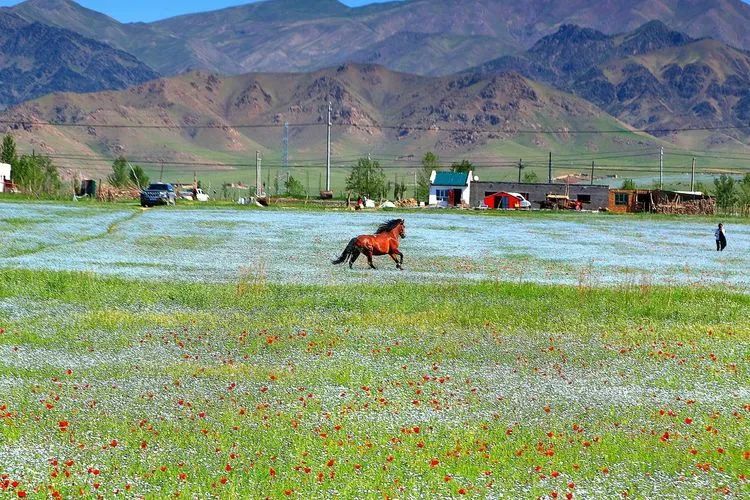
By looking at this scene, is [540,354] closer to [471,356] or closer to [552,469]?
[471,356]

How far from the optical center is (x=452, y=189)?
565 feet

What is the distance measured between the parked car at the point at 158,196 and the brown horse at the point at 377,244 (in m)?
66.4

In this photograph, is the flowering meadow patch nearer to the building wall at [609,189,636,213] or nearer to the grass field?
the grass field

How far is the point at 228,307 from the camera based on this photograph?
96.4ft

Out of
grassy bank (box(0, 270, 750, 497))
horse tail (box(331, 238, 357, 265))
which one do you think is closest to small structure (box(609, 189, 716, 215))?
horse tail (box(331, 238, 357, 265))

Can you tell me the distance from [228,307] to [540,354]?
1051 cm

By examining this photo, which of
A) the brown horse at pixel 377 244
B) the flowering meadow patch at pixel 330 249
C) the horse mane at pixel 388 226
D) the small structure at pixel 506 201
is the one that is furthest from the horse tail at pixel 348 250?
the small structure at pixel 506 201

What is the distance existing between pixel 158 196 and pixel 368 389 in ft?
297

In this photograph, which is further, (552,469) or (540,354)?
(540,354)

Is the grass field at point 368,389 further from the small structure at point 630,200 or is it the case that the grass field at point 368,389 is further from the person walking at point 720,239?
the small structure at point 630,200

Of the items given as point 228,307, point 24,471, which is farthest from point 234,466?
point 228,307

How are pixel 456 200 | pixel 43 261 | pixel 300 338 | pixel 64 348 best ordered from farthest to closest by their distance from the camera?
pixel 456 200, pixel 43 261, pixel 300 338, pixel 64 348

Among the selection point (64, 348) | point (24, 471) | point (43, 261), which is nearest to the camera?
point (24, 471)

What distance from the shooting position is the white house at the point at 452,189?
172 metres
